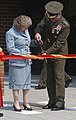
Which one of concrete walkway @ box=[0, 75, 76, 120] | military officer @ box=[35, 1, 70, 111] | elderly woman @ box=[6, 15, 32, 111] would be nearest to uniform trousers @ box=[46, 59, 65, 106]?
military officer @ box=[35, 1, 70, 111]

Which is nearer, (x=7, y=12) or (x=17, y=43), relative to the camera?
(x=17, y=43)

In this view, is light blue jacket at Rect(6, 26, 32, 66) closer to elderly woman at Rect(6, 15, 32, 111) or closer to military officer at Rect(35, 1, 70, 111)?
elderly woman at Rect(6, 15, 32, 111)

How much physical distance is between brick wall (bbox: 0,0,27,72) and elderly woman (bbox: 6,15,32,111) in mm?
8025

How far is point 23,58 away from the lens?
911 centimetres

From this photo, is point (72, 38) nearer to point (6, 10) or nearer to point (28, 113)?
point (6, 10)

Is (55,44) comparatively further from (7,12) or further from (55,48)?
(7,12)

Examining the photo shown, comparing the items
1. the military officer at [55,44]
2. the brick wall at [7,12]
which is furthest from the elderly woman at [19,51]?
the brick wall at [7,12]

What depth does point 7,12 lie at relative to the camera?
690 inches

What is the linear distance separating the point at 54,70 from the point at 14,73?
0.78 meters

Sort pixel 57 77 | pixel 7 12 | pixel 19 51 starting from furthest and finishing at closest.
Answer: pixel 7 12, pixel 57 77, pixel 19 51

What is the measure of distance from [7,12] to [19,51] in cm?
844

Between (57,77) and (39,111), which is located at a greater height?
(57,77)

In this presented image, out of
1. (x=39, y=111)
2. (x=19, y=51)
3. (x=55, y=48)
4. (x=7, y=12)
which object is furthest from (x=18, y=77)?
(x=7, y=12)

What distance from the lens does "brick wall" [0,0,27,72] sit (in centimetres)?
1747
